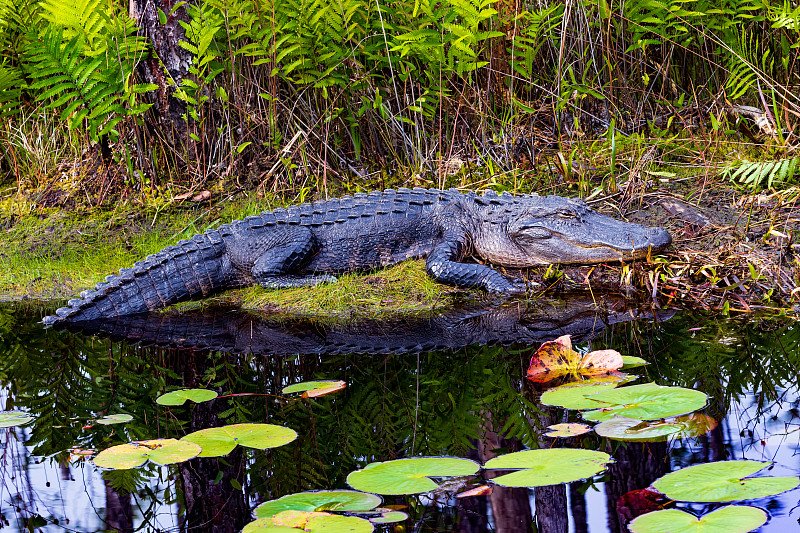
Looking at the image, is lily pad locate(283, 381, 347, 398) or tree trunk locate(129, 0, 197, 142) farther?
tree trunk locate(129, 0, 197, 142)

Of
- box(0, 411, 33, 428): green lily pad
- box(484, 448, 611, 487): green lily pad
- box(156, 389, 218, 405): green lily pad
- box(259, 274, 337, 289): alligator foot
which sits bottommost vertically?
box(484, 448, 611, 487): green lily pad

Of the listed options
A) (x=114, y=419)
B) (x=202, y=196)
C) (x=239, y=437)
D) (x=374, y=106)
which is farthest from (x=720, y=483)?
(x=202, y=196)

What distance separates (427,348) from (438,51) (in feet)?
9.30

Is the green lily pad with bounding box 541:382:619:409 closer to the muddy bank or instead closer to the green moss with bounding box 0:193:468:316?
the muddy bank

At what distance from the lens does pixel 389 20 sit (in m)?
6.05

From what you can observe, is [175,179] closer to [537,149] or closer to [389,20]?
[389,20]

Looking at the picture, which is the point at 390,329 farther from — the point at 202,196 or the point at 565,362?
the point at 202,196

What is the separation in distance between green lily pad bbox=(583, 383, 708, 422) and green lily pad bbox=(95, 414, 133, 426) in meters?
1.84

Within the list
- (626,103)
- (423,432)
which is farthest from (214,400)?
(626,103)

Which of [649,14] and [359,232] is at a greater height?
[649,14]

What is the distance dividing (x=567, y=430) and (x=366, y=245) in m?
2.87

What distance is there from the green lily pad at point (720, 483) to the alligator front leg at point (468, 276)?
98.1 inches

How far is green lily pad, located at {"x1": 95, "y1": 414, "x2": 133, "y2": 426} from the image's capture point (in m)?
3.13

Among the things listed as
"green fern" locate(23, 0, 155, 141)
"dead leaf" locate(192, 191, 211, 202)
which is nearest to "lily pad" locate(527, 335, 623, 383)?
"dead leaf" locate(192, 191, 211, 202)
